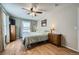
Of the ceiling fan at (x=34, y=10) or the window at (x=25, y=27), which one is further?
the window at (x=25, y=27)

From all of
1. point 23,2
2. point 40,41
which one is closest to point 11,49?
point 40,41

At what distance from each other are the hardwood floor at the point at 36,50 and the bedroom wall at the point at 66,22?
0.23 m

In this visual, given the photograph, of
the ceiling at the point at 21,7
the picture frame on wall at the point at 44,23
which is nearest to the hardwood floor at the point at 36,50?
the picture frame on wall at the point at 44,23

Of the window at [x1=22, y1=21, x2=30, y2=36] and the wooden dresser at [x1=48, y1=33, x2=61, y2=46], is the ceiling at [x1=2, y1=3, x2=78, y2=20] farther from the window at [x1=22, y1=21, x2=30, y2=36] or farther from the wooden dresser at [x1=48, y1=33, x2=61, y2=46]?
the wooden dresser at [x1=48, y1=33, x2=61, y2=46]

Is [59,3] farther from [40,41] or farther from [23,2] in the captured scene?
[40,41]

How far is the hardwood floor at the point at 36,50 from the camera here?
7.34ft

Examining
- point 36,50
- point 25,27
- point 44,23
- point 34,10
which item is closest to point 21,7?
point 34,10

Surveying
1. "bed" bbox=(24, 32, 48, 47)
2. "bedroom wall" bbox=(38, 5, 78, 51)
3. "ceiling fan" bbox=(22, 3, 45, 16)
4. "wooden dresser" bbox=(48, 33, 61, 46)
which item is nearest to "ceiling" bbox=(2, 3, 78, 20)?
"ceiling fan" bbox=(22, 3, 45, 16)

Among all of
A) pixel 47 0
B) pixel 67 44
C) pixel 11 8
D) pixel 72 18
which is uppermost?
pixel 47 0

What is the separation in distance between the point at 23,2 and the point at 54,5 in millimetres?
777

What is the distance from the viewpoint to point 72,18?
7.67ft

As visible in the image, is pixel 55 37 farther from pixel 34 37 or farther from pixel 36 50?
pixel 36 50

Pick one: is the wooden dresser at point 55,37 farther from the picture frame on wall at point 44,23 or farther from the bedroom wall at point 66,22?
the picture frame on wall at point 44,23

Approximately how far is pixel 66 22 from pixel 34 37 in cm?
105
